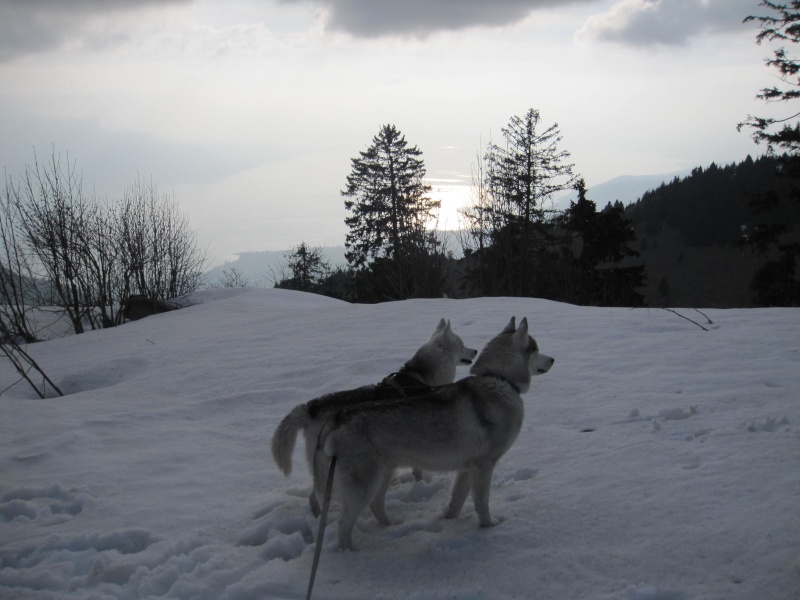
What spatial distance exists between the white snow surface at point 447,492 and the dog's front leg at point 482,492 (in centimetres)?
9

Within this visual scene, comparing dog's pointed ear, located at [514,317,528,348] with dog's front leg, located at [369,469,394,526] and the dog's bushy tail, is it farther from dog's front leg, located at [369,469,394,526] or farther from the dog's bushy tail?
the dog's bushy tail

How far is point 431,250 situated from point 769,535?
21116 millimetres

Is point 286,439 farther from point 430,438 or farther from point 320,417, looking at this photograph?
point 430,438

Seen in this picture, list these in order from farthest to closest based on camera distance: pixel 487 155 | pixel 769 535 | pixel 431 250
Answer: pixel 487 155, pixel 431 250, pixel 769 535

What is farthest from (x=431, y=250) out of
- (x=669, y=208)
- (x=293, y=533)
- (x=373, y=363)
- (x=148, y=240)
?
(x=669, y=208)

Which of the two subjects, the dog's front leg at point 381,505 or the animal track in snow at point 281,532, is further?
the dog's front leg at point 381,505

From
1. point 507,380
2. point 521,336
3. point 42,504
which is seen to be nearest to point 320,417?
point 507,380

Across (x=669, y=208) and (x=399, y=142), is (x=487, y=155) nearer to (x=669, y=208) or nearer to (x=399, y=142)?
(x=399, y=142)

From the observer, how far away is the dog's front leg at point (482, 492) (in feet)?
14.8

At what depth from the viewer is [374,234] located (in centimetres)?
4166

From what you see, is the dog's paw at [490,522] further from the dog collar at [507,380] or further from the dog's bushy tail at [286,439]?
the dog's bushy tail at [286,439]

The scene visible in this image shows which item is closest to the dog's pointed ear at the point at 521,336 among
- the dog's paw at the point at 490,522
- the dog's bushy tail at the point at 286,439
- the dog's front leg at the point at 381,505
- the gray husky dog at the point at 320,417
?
the gray husky dog at the point at 320,417

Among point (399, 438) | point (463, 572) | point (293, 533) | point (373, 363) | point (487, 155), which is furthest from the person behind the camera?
point (487, 155)

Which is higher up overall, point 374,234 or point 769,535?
point 374,234
